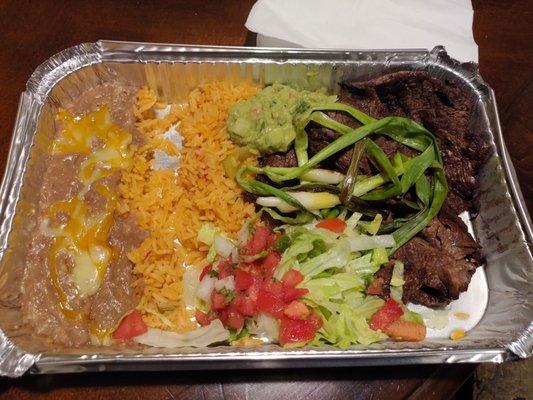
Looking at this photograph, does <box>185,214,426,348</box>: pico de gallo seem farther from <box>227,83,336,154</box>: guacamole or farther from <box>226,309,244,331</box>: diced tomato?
<box>227,83,336,154</box>: guacamole

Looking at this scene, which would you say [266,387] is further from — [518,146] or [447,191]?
[518,146]

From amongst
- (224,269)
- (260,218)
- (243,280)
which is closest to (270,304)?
(243,280)

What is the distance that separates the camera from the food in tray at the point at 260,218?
2.28 metres

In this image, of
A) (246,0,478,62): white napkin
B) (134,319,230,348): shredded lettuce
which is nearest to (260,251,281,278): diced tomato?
(134,319,230,348): shredded lettuce

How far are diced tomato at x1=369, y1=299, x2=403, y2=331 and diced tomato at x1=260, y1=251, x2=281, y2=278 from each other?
57cm

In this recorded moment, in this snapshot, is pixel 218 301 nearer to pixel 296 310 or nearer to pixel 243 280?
pixel 243 280

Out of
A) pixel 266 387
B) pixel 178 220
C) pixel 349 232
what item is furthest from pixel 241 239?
pixel 266 387

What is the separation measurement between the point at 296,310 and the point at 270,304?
0.13m

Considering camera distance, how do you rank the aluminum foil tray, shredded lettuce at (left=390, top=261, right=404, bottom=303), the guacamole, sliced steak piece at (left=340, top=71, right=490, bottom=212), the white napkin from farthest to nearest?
the white napkin < sliced steak piece at (left=340, top=71, right=490, bottom=212) < the guacamole < shredded lettuce at (left=390, top=261, right=404, bottom=303) < the aluminum foil tray

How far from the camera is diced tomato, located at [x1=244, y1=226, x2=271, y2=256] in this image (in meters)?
2.41

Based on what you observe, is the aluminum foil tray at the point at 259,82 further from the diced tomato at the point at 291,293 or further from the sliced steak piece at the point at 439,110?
the diced tomato at the point at 291,293

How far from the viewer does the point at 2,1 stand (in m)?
3.24

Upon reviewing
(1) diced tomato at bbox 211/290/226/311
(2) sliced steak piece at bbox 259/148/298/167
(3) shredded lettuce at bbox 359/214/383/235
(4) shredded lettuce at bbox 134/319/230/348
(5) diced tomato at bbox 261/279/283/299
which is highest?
(2) sliced steak piece at bbox 259/148/298/167

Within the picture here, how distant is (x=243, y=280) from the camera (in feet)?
7.52
